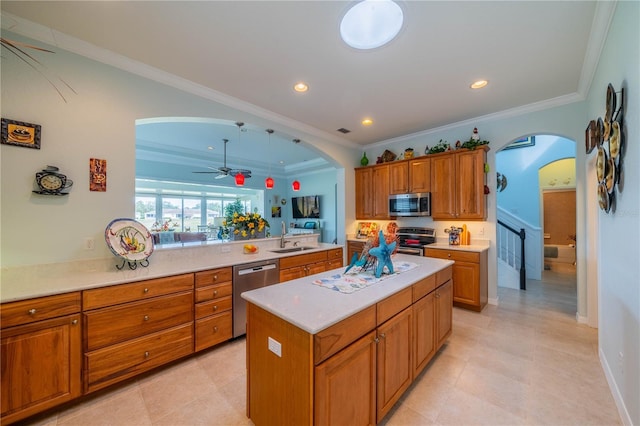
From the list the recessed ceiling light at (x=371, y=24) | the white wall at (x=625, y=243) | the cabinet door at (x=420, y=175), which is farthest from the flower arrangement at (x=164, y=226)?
the white wall at (x=625, y=243)

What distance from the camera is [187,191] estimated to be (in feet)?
25.1

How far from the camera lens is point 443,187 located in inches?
160

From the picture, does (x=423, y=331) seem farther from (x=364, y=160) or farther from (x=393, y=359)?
(x=364, y=160)

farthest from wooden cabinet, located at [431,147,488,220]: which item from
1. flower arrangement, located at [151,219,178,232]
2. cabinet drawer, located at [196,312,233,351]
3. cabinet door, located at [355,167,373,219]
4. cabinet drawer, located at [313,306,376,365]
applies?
flower arrangement, located at [151,219,178,232]

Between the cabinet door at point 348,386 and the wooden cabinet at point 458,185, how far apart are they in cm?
317

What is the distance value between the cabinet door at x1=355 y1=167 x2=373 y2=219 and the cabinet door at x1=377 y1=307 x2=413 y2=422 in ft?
11.0

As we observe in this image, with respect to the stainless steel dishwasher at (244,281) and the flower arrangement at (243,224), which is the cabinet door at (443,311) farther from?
the flower arrangement at (243,224)

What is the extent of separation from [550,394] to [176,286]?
3231mm

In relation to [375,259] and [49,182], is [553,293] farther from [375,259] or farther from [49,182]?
[49,182]

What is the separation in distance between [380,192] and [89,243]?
4.27m

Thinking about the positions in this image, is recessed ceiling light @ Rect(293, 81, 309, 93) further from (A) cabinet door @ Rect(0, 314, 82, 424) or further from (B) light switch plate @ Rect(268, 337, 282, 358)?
(A) cabinet door @ Rect(0, 314, 82, 424)

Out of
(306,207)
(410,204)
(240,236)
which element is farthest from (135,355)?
(306,207)

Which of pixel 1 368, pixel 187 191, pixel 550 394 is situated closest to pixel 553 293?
pixel 550 394

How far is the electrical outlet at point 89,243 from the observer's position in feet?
7.42
